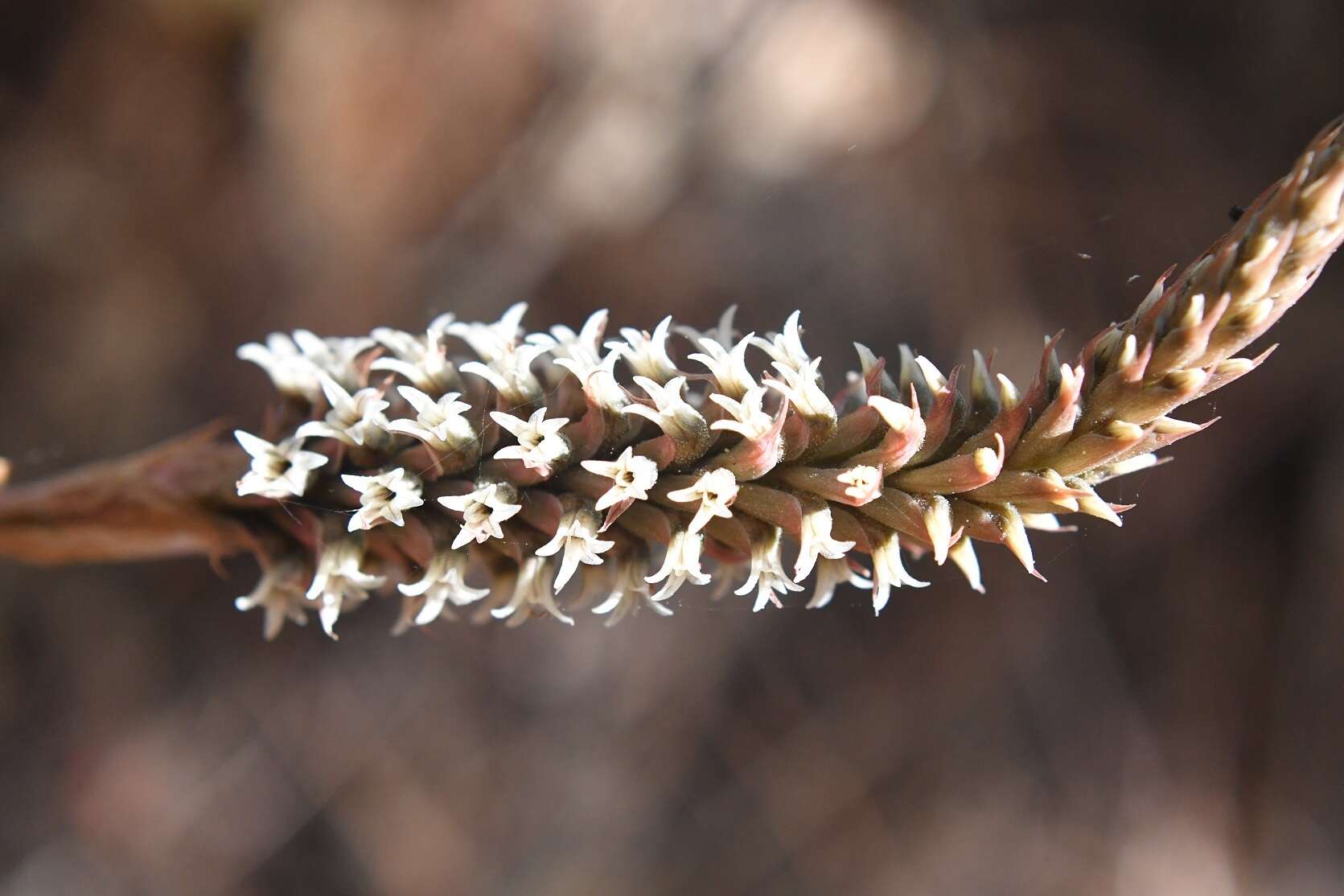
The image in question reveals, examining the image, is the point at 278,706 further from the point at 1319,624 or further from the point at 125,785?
the point at 1319,624

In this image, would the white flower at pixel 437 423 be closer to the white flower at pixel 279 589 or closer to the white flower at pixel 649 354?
the white flower at pixel 649 354

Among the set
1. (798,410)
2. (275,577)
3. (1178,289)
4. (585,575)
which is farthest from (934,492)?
(275,577)

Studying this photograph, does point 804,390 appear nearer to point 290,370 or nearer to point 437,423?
point 437,423

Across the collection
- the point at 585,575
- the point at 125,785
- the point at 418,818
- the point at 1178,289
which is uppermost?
the point at 1178,289

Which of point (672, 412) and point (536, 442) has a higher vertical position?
point (672, 412)

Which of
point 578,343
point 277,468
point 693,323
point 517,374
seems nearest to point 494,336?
point 517,374

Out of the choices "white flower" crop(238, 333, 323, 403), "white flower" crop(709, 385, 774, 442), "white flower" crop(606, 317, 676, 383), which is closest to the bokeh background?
"white flower" crop(238, 333, 323, 403)

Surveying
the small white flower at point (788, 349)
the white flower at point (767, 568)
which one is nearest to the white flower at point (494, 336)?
the small white flower at point (788, 349)
